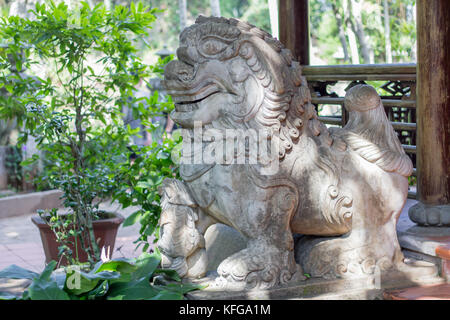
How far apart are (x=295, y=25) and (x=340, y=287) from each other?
9.46 ft

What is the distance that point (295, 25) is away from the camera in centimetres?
502

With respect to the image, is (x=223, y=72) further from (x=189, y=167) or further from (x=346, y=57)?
(x=346, y=57)

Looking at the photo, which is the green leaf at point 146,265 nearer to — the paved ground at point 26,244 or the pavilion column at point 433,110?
the pavilion column at point 433,110

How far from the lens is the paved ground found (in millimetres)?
5500

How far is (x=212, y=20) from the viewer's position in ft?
8.83

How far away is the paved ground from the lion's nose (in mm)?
2512

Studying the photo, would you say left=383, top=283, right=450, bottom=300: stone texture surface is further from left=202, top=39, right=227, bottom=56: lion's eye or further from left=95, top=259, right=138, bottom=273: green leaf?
left=202, top=39, right=227, bottom=56: lion's eye

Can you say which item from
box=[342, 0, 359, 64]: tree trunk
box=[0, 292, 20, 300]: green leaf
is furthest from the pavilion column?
box=[342, 0, 359, 64]: tree trunk

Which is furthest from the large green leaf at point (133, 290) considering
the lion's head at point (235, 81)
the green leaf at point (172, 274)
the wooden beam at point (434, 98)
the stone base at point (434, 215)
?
the wooden beam at point (434, 98)

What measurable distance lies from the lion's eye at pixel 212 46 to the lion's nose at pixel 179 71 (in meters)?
0.10

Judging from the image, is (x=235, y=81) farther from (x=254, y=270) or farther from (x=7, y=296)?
(x=7, y=296)

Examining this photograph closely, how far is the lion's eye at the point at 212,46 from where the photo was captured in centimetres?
262

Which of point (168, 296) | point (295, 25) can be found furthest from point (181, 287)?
point (295, 25)
